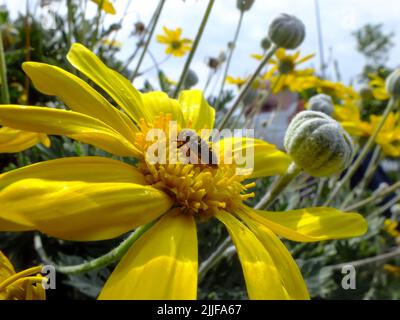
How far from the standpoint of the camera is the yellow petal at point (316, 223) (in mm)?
718

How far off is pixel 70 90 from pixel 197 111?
36 cm

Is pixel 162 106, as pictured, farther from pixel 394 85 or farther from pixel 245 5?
pixel 394 85

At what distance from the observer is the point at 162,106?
36.1 inches

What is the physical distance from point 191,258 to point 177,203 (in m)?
0.13

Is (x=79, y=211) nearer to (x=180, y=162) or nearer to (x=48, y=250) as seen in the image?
(x=180, y=162)

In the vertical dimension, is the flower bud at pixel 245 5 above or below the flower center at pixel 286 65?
above

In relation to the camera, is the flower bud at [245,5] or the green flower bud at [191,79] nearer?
the flower bud at [245,5]

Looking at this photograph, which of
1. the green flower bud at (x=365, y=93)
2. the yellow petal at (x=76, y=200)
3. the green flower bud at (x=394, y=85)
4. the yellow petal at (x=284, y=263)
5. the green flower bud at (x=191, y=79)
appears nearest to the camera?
the yellow petal at (x=76, y=200)

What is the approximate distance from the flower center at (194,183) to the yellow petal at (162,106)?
0.13m

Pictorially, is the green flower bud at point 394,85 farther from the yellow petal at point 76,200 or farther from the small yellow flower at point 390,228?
the yellow petal at point 76,200

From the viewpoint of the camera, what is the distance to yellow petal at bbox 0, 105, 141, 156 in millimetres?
559

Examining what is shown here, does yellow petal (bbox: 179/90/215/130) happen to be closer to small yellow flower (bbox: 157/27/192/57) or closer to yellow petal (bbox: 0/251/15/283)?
yellow petal (bbox: 0/251/15/283)

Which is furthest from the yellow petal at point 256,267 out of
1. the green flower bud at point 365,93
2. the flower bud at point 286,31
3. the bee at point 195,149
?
the green flower bud at point 365,93
